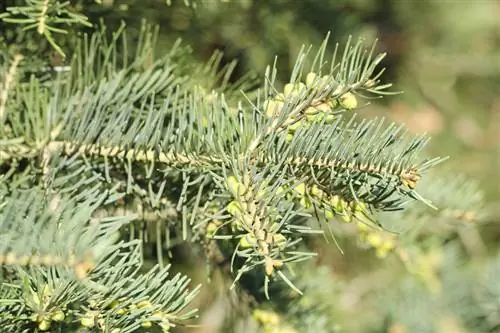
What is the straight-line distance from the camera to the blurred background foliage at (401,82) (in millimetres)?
643

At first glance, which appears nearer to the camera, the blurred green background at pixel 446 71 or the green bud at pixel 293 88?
the green bud at pixel 293 88

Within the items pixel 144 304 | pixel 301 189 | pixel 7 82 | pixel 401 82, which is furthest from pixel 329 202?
pixel 401 82

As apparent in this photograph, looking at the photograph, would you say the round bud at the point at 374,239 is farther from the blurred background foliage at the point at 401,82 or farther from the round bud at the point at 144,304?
the round bud at the point at 144,304

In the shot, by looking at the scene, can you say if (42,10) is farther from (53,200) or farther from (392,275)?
(392,275)

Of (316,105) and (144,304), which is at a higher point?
(316,105)

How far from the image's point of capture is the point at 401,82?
106 cm

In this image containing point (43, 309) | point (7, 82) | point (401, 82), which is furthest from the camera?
point (401, 82)

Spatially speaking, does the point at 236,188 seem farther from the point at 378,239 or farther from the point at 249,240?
the point at 378,239

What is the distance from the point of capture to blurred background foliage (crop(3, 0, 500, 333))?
64cm

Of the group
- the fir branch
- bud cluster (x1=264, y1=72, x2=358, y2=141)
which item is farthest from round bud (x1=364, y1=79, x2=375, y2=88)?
the fir branch

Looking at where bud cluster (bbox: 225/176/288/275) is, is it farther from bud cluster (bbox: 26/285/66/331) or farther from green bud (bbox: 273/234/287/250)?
bud cluster (bbox: 26/285/66/331)

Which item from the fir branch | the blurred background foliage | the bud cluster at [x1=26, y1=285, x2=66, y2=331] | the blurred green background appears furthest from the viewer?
the blurred green background

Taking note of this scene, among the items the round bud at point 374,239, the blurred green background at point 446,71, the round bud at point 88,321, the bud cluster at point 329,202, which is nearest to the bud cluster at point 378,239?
the round bud at point 374,239

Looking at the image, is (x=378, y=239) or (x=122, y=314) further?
(x=378, y=239)
